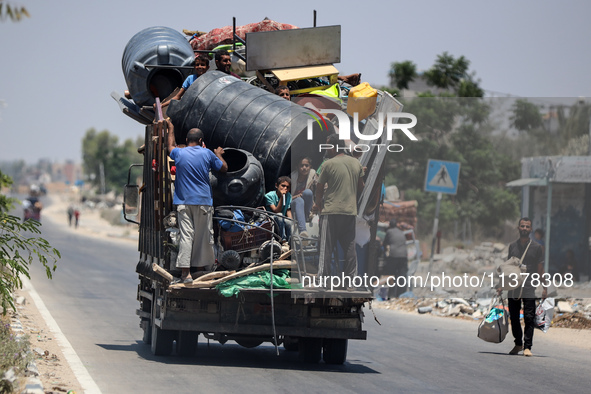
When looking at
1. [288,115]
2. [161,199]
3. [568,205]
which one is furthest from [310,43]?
[568,205]

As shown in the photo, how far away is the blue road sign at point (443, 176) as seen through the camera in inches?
519

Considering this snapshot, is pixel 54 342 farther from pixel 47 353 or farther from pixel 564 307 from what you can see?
pixel 564 307

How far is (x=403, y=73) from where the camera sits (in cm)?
4450

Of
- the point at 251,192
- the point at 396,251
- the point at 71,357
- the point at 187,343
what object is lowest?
the point at 71,357

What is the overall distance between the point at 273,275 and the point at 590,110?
5232 millimetres

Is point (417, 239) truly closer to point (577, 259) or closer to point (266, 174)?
point (577, 259)

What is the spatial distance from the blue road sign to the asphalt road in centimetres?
225

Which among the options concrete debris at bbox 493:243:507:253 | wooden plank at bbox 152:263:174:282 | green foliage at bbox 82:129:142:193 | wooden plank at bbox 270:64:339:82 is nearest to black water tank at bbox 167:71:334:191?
wooden plank at bbox 270:64:339:82

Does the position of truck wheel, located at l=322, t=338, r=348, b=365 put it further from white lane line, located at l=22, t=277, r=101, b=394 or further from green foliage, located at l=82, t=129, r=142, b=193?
green foliage, located at l=82, t=129, r=142, b=193

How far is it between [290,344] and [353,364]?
90 centimetres

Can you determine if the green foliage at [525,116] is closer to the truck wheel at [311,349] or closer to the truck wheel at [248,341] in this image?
the truck wheel at [311,349]

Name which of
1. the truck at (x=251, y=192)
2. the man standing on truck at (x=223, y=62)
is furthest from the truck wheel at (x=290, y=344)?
the man standing on truck at (x=223, y=62)

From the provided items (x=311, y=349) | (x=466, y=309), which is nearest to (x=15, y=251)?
(x=311, y=349)

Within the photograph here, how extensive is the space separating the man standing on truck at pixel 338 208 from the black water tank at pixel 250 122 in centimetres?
45
